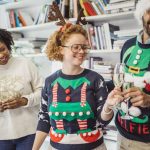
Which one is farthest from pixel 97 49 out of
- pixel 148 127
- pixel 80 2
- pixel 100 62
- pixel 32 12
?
pixel 148 127

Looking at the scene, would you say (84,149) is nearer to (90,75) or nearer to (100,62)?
(90,75)

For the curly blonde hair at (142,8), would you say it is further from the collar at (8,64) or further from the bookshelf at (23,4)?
the bookshelf at (23,4)

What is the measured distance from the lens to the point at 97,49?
2.59 m

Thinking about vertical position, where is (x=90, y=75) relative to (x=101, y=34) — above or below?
below

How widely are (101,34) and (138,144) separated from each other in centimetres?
142

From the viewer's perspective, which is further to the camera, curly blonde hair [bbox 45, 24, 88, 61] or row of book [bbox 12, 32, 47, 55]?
row of book [bbox 12, 32, 47, 55]

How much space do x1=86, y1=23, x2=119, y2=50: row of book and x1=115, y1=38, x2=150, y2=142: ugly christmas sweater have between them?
1098mm

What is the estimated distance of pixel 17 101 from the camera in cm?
169

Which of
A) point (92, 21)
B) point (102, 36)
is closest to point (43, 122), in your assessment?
point (102, 36)

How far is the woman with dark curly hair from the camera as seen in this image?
1.72m

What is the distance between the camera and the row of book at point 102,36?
252 cm

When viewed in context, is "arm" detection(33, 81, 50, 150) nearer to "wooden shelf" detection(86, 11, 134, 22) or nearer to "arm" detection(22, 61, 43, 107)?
"arm" detection(22, 61, 43, 107)

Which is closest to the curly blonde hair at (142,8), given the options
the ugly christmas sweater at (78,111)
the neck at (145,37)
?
the neck at (145,37)

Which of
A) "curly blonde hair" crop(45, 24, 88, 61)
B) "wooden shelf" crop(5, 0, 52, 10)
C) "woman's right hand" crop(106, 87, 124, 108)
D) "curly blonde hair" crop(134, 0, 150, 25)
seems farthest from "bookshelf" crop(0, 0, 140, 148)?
"woman's right hand" crop(106, 87, 124, 108)
